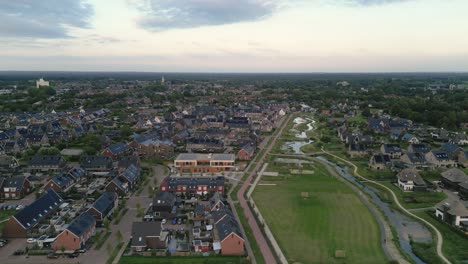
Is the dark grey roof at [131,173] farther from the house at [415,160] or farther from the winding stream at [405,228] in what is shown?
the house at [415,160]

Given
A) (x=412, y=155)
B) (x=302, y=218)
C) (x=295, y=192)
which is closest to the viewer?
(x=302, y=218)

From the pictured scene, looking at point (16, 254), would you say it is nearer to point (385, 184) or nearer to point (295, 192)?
point (295, 192)

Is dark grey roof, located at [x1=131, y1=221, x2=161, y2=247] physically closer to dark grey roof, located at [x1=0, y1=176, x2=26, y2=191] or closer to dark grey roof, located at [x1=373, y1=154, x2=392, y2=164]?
dark grey roof, located at [x1=0, y1=176, x2=26, y2=191]

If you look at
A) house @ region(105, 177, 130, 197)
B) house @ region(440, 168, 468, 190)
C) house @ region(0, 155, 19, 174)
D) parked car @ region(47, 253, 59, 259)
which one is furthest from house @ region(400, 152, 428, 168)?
house @ region(0, 155, 19, 174)

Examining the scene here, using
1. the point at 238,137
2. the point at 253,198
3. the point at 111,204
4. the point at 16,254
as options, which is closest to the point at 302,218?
the point at 253,198

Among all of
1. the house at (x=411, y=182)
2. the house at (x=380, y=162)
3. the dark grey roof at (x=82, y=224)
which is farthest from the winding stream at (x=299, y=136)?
the dark grey roof at (x=82, y=224)

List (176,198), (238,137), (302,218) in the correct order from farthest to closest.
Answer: (238,137), (176,198), (302,218)
